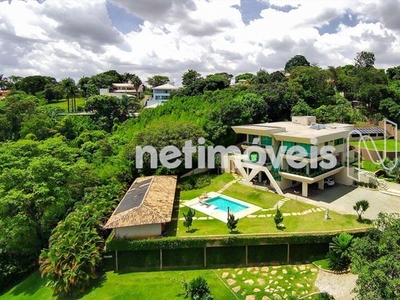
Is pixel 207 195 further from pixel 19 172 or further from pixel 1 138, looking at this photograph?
pixel 1 138

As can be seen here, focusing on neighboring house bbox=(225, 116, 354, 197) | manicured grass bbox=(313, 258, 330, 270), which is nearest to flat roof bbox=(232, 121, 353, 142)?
neighboring house bbox=(225, 116, 354, 197)

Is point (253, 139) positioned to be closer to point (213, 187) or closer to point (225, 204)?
point (213, 187)

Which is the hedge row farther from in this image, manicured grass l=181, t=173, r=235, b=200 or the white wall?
manicured grass l=181, t=173, r=235, b=200

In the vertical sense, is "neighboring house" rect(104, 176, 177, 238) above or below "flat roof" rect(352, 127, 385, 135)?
below

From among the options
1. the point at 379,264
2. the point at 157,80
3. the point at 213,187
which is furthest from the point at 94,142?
the point at 157,80

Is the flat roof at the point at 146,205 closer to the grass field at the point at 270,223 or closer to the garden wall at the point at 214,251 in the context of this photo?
the garden wall at the point at 214,251

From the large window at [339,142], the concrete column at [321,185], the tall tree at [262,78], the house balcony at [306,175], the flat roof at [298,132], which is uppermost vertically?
the tall tree at [262,78]

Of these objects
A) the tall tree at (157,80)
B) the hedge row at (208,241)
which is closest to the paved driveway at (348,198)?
the hedge row at (208,241)
